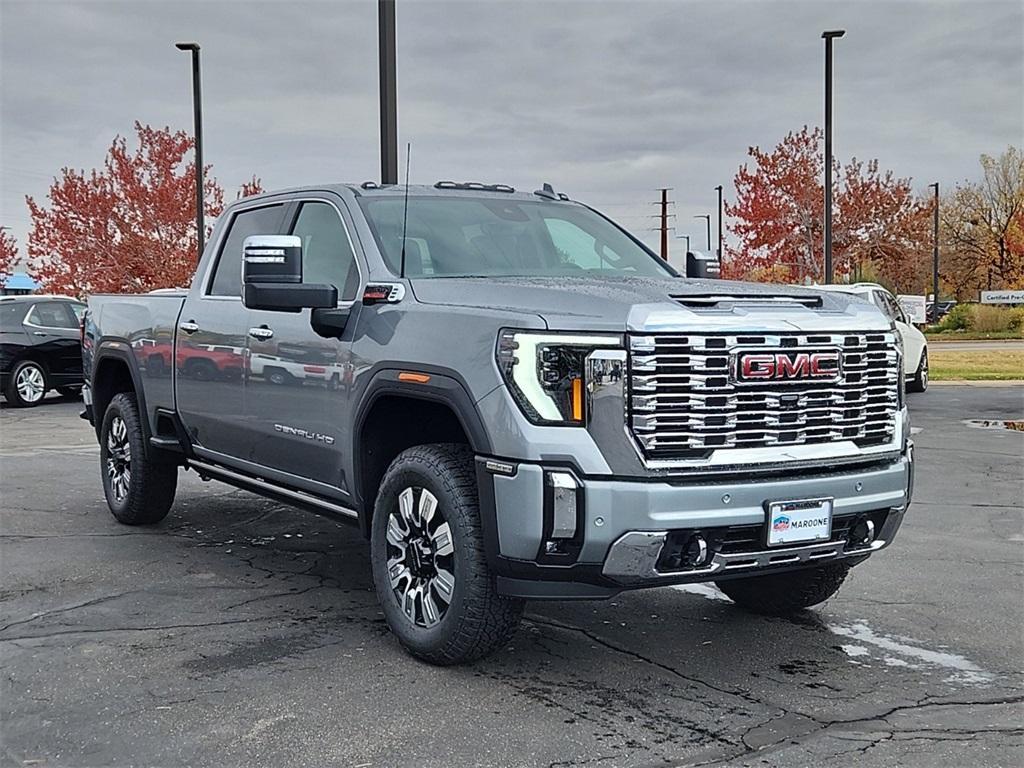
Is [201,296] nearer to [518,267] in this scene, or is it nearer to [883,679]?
[518,267]

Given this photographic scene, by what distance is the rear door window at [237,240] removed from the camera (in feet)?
22.1

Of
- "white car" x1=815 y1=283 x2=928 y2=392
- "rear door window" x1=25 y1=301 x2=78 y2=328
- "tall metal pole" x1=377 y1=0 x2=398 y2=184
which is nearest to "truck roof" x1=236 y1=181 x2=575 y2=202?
"tall metal pole" x1=377 y1=0 x2=398 y2=184

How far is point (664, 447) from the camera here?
4.39 meters

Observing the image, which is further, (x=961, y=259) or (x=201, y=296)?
(x=961, y=259)

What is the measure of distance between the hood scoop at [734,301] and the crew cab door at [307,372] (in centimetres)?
163

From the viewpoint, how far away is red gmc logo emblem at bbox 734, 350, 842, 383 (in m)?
4.50

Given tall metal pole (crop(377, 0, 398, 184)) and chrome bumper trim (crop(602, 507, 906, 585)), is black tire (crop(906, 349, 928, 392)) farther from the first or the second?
chrome bumper trim (crop(602, 507, 906, 585))

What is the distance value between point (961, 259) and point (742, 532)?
203 ft

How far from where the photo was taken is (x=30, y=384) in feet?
56.8

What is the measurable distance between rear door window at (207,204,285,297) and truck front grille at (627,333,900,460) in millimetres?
3006

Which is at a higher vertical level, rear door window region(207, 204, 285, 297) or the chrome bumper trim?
rear door window region(207, 204, 285, 297)

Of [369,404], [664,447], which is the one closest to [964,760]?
[664,447]

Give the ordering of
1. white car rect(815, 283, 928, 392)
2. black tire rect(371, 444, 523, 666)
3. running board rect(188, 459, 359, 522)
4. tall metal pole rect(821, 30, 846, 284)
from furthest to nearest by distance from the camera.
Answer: tall metal pole rect(821, 30, 846, 284) < white car rect(815, 283, 928, 392) < running board rect(188, 459, 359, 522) < black tire rect(371, 444, 523, 666)

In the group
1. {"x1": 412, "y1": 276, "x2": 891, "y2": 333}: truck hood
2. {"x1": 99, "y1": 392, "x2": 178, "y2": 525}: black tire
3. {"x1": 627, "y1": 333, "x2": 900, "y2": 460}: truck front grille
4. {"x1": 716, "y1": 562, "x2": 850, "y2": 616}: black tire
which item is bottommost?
{"x1": 716, "y1": 562, "x2": 850, "y2": 616}: black tire
